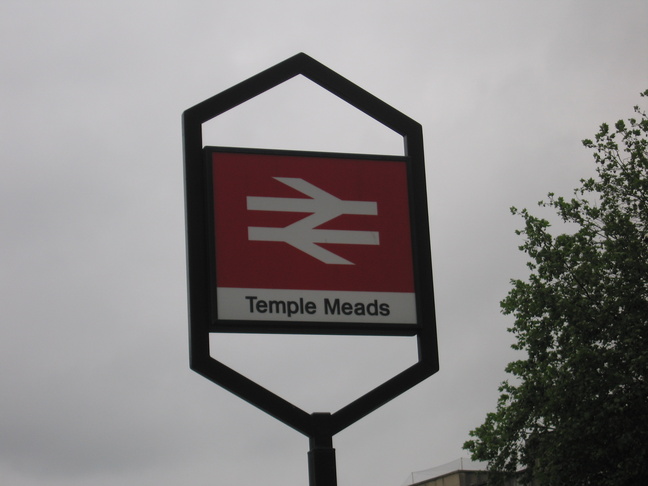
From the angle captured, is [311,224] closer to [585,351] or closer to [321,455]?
[321,455]

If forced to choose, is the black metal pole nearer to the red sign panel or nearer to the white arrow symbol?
the red sign panel

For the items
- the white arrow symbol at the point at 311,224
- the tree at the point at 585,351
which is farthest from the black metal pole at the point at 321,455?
the tree at the point at 585,351

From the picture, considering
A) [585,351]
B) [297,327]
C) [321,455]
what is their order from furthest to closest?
[585,351]
[297,327]
[321,455]

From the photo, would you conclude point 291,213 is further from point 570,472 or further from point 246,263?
point 570,472

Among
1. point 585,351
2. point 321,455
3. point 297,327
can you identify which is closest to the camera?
point 321,455

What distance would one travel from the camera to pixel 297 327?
4.96 metres

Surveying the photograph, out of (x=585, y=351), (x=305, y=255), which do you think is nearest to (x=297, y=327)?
(x=305, y=255)

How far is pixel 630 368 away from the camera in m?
27.2

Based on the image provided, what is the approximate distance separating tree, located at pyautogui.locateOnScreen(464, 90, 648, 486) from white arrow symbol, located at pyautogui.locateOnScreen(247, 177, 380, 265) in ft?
76.6

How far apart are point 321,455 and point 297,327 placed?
0.64 metres

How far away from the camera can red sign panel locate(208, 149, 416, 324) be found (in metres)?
4.93

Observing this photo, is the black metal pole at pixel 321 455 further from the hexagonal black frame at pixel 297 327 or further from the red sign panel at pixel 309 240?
the red sign panel at pixel 309 240

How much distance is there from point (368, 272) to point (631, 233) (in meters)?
26.0

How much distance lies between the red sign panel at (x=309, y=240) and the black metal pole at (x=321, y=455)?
1.70ft
